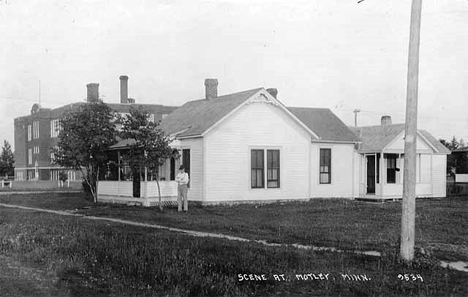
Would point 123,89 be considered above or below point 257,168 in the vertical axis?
above

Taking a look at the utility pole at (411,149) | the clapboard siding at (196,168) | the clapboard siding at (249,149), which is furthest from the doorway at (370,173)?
the utility pole at (411,149)

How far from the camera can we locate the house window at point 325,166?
3041 centimetres

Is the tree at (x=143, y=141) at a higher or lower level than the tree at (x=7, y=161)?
higher

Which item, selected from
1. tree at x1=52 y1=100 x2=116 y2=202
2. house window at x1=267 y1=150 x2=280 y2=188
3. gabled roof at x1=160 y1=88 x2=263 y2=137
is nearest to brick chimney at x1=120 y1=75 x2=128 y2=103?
gabled roof at x1=160 y1=88 x2=263 y2=137

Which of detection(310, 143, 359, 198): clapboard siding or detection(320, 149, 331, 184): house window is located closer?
detection(310, 143, 359, 198): clapboard siding

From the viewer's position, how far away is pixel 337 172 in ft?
101

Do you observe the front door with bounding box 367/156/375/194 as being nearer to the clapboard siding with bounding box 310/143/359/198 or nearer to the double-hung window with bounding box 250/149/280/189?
the clapboard siding with bounding box 310/143/359/198

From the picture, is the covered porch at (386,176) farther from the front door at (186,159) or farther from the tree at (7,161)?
the tree at (7,161)

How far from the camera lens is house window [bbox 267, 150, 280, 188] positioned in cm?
2734

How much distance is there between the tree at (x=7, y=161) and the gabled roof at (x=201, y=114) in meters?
54.4

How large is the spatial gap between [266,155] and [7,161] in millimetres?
63963

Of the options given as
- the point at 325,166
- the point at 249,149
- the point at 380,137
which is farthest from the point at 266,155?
the point at 380,137

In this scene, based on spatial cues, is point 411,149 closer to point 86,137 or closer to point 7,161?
point 86,137

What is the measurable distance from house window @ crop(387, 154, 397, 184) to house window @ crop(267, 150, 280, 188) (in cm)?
817
